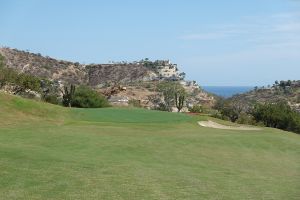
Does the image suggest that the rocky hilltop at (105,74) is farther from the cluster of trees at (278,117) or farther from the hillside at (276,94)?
the cluster of trees at (278,117)

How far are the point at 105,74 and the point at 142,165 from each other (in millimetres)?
145657

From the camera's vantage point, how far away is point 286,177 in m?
18.1

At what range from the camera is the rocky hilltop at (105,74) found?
12944cm

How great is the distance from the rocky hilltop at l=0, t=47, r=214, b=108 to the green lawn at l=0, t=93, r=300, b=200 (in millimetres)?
83275

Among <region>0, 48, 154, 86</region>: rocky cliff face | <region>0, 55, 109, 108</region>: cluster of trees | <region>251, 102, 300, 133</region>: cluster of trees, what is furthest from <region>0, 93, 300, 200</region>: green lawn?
<region>0, 48, 154, 86</region>: rocky cliff face

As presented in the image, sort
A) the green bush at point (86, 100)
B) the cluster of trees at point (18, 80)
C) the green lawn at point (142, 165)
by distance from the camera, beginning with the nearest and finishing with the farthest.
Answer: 1. the green lawn at point (142, 165)
2. the green bush at point (86, 100)
3. the cluster of trees at point (18, 80)

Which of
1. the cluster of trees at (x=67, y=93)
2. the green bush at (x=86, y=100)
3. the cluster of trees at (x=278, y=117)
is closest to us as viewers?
the cluster of trees at (x=278, y=117)

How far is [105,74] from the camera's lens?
16175cm

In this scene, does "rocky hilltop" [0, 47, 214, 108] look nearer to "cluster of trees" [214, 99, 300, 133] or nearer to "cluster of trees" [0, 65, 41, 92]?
"cluster of trees" [0, 65, 41, 92]

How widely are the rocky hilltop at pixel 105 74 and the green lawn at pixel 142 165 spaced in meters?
83.3

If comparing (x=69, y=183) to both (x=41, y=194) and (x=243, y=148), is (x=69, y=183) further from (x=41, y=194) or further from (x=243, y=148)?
(x=243, y=148)

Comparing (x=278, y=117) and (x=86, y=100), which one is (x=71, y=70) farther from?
(x=278, y=117)

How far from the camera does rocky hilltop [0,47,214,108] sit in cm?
12944

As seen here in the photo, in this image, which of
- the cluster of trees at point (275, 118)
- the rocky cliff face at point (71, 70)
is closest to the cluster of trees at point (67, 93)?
the cluster of trees at point (275, 118)
